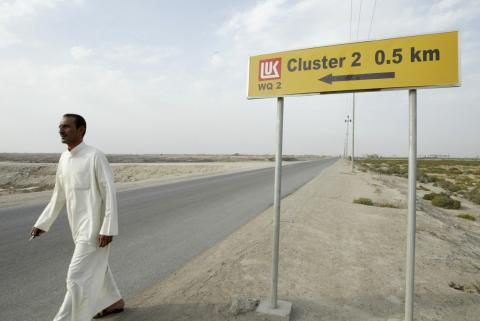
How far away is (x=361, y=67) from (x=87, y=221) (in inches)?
109

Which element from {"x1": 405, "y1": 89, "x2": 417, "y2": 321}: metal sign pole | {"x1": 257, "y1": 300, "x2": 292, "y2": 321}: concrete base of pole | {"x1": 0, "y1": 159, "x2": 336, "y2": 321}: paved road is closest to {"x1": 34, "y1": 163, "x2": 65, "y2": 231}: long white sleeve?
{"x1": 0, "y1": 159, "x2": 336, "y2": 321}: paved road

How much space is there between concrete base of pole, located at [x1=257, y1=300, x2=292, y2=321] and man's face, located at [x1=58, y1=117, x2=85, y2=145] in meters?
2.45

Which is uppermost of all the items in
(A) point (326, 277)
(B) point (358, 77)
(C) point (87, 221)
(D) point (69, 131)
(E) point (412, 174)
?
(B) point (358, 77)

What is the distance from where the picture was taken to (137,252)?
530 cm

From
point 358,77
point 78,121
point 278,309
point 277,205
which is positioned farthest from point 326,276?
point 78,121

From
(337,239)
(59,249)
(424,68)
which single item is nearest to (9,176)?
(59,249)

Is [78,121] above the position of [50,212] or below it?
above

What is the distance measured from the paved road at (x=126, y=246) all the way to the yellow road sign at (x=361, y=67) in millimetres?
2998

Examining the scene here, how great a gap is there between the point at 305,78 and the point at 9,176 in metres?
39.8

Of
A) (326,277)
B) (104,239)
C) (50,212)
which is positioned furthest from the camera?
(326,277)

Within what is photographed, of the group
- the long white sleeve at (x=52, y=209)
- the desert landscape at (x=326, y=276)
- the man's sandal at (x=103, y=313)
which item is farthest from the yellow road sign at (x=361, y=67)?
the man's sandal at (x=103, y=313)

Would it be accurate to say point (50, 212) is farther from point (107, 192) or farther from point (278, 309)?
point (278, 309)

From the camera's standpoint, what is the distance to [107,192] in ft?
8.90

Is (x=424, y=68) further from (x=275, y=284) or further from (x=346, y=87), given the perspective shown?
(x=275, y=284)
